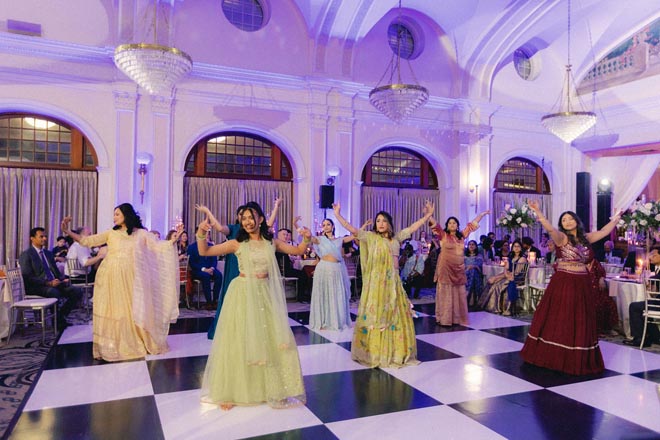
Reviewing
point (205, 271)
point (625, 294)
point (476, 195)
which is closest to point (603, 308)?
point (625, 294)

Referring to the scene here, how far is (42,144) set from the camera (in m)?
9.20

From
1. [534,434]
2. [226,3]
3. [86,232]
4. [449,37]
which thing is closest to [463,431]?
[534,434]

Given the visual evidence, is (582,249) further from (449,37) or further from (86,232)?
(449,37)

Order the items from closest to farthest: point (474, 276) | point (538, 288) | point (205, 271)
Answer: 1. point (538, 288)
2. point (205, 271)
3. point (474, 276)

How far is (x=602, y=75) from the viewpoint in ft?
42.5

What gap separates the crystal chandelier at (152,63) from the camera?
21.8ft

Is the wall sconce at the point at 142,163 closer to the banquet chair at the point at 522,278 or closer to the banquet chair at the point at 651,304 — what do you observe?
the banquet chair at the point at 522,278

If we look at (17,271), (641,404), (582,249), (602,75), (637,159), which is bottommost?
(641,404)

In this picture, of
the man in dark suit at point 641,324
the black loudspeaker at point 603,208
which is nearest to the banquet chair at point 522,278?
the man in dark suit at point 641,324

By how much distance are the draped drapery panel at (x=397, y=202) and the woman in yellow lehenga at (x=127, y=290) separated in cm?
667

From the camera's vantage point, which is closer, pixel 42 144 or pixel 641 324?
pixel 641 324

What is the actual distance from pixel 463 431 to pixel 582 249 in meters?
2.23

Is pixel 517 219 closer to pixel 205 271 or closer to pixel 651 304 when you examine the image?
pixel 651 304

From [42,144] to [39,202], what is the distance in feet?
3.42
